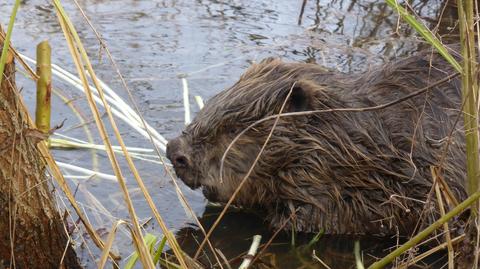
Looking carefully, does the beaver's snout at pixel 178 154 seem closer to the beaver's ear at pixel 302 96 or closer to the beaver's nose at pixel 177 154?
the beaver's nose at pixel 177 154

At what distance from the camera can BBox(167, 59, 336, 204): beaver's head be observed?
10.7 ft

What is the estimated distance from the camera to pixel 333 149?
3.23m

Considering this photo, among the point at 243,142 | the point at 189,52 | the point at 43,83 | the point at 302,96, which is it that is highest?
the point at 43,83

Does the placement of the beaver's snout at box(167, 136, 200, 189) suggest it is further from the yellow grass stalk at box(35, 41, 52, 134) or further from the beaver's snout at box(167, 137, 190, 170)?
the yellow grass stalk at box(35, 41, 52, 134)

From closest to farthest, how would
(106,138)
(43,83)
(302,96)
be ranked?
(106,138), (43,83), (302,96)

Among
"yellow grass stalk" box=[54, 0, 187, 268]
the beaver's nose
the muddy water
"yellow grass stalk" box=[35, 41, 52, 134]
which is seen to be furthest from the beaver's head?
"yellow grass stalk" box=[54, 0, 187, 268]

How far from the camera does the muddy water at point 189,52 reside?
3.35 meters

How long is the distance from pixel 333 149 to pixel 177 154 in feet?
1.91

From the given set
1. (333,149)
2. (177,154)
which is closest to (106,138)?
(177,154)

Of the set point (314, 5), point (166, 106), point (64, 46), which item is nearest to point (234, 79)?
point (166, 106)

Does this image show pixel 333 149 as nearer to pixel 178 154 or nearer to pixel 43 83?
pixel 178 154

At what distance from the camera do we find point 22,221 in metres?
2.50

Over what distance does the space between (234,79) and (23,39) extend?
4.21ft

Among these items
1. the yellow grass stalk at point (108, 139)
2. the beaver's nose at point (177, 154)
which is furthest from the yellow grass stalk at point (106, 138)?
the beaver's nose at point (177, 154)
